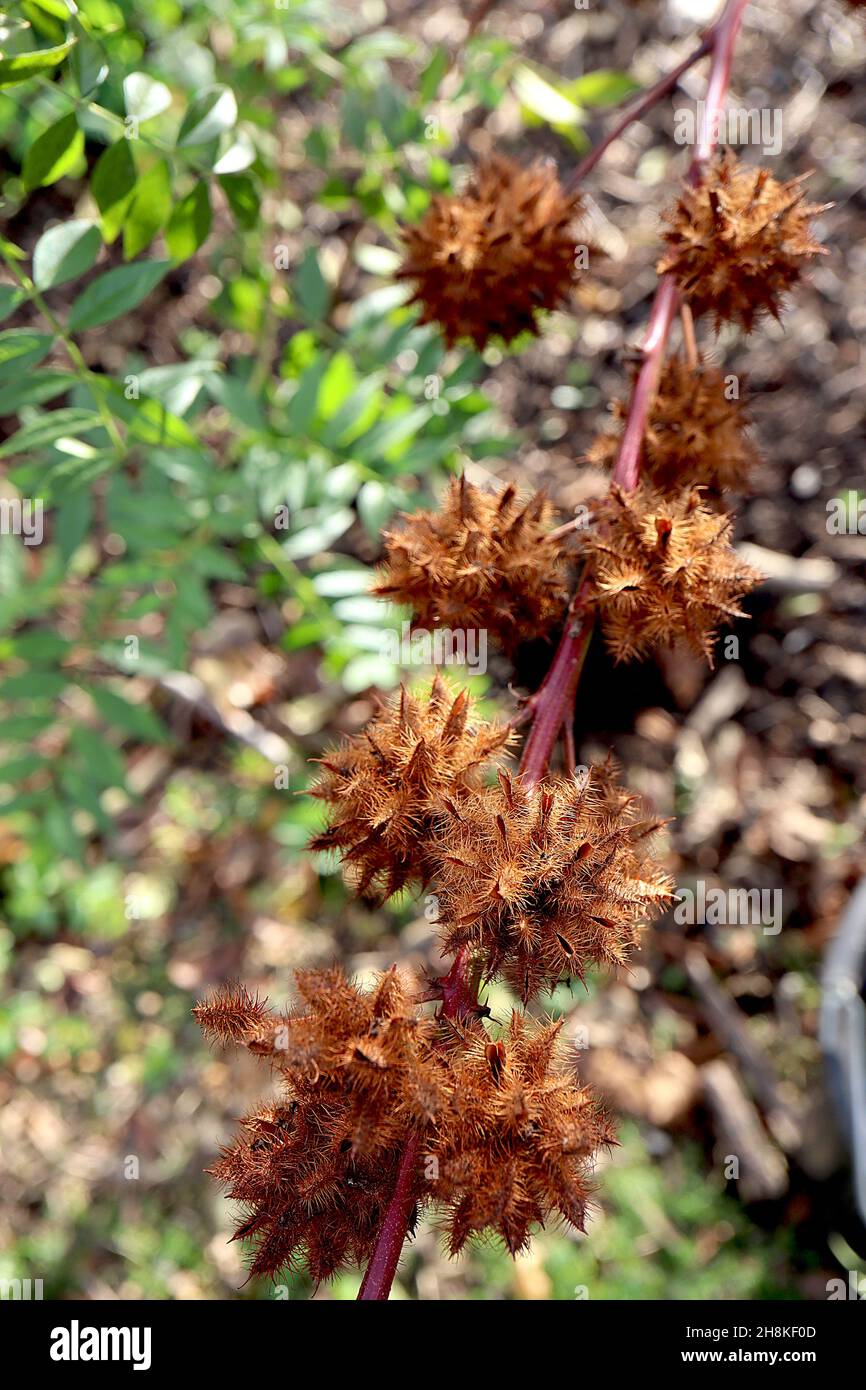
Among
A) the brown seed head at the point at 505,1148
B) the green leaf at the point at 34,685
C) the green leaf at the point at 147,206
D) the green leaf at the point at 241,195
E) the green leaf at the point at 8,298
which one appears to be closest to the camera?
the brown seed head at the point at 505,1148

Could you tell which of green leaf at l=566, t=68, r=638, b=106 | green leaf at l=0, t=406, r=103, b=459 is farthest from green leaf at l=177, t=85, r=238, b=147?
green leaf at l=566, t=68, r=638, b=106

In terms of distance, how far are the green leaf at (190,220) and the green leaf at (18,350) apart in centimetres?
23

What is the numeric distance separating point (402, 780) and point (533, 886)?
14cm

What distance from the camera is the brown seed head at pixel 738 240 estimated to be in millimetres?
1037

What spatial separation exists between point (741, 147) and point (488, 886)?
2.68 metres

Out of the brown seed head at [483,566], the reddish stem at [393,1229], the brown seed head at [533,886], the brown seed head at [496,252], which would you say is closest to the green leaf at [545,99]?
the brown seed head at [496,252]

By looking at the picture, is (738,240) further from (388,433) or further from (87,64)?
(388,433)

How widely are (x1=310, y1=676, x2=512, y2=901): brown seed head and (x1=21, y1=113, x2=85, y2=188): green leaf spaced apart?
786 millimetres

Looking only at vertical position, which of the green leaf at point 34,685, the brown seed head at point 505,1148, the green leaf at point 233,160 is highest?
the green leaf at point 233,160

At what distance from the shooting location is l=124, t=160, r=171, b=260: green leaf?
1301 millimetres

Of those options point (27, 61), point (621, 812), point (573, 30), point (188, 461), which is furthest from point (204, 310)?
point (621, 812)

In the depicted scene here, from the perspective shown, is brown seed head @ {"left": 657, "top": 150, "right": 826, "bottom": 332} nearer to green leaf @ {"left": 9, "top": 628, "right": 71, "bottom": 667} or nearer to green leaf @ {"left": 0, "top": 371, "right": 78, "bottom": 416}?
green leaf @ {"left": 0, "top": 371, "right": 78, "bottom": 416}

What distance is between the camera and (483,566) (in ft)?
3.14

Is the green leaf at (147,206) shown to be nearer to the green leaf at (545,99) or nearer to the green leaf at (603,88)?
the green leaf at (545,99)
